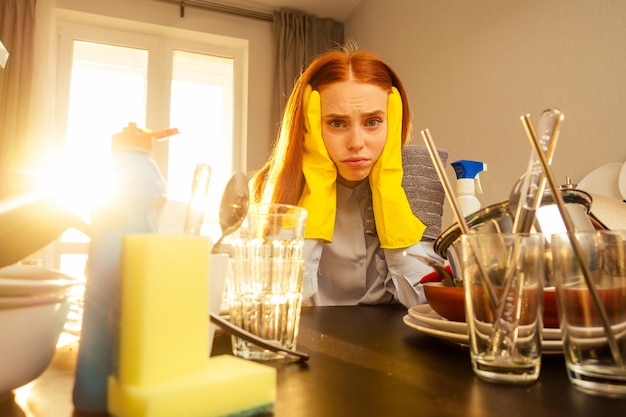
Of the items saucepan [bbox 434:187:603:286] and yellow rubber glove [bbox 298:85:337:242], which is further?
yellow rubber glove [bbox 298:85:337:242]

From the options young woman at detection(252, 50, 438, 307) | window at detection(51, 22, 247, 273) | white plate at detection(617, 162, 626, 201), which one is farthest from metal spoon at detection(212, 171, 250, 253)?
window at detection(51, 22, 247, 273)

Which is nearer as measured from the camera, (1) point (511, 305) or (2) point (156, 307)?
(2) point (156, 307)

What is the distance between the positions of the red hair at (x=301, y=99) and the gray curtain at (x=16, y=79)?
2.10m

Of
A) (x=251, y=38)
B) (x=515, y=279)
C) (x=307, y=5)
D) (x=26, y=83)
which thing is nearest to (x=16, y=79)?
(x=26, y=83)

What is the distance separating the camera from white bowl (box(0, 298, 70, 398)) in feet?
1.14

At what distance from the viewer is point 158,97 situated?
3342 millimetres

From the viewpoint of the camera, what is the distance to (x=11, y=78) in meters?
2.79

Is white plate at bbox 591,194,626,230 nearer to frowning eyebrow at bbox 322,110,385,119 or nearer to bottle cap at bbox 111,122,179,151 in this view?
frowning eyebrow at bbox 322,110,385,119

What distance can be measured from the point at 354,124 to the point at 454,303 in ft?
2.37

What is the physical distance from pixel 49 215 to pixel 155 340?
0.15 metres

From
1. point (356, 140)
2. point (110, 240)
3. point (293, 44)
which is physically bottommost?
point (110, 240)

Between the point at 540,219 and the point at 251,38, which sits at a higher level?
the point at 251,38

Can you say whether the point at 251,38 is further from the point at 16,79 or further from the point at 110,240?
the point at 110,240

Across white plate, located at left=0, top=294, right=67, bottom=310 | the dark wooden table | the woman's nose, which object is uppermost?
the woman's nose
